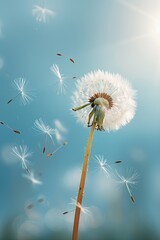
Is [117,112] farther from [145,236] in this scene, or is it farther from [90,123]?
[145,236]

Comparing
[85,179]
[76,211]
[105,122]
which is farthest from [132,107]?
[76,211]

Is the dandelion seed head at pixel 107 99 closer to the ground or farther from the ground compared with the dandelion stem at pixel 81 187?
farther from the ground

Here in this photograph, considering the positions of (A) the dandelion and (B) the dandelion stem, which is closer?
(B) the dandelion stem

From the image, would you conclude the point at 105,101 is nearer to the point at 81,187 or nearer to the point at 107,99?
the point at 107,99

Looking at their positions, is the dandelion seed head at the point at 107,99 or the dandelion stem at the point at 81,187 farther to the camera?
the dandelion seed head at the point at 107,99

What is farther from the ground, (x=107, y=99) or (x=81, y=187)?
(x=107, y=99)

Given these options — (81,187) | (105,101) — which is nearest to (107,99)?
(105,101)

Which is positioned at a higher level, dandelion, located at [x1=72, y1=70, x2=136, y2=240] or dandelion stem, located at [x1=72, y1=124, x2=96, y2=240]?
dandelion, located at [x1=72, y1=70, x2=136, y2=240]
